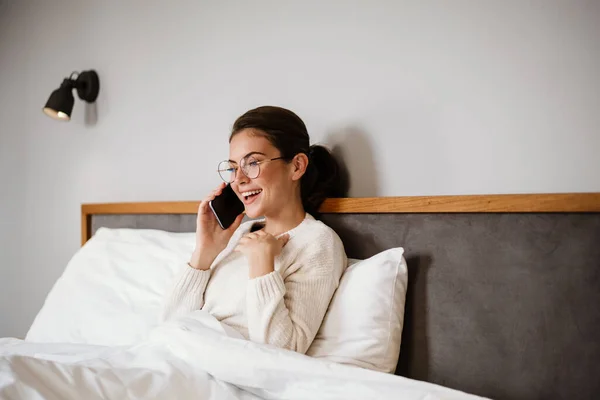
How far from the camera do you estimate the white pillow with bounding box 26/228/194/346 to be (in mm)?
1521

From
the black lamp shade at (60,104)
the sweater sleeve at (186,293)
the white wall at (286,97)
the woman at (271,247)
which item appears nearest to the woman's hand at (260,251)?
the woman at (271,247)

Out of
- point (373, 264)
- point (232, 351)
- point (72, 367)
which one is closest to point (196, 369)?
point (232, 351)

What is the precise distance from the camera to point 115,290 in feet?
5.35

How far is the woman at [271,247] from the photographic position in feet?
3.75

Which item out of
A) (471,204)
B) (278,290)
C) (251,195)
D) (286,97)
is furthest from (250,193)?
(471,204)

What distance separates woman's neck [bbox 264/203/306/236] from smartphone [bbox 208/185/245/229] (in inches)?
6.1

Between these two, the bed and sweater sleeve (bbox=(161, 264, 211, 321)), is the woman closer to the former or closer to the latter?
sweater sleeve (bbox=(161, 264, 211, 321))

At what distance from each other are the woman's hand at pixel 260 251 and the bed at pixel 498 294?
0.26 m

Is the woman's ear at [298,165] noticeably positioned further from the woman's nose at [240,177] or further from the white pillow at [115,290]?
the white pillow at [115,290]

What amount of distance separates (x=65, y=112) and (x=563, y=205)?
1.97 metres

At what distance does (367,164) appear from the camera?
142 cm

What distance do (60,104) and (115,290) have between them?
0.98m

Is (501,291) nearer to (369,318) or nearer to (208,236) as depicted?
(369,318)

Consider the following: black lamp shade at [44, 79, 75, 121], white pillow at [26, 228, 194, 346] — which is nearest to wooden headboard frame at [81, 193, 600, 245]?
white pillow at [26, 228, 194, 346]
